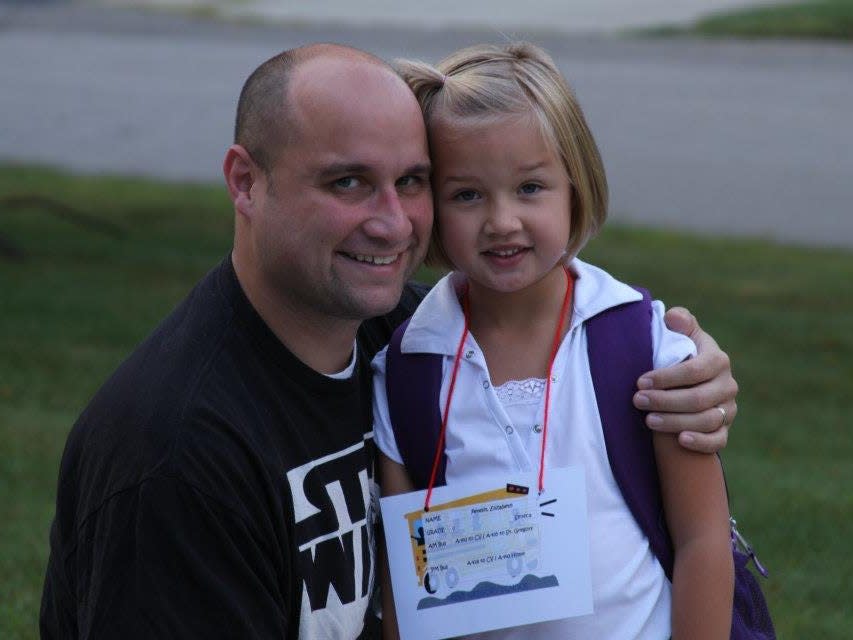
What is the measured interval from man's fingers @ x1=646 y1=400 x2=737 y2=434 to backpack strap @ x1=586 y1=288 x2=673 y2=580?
0.15 feet

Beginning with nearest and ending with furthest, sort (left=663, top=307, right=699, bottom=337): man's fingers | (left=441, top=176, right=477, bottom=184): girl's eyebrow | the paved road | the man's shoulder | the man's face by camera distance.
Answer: the man's face < (left=441, top=176, right=477, bottom=184): girl's eyebrow < (left=663, top=307, right=699, bottom=337): man's fingers < the man's shoulder < the paved road

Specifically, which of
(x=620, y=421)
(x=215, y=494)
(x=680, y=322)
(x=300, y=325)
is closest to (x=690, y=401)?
(x=620, y=421)

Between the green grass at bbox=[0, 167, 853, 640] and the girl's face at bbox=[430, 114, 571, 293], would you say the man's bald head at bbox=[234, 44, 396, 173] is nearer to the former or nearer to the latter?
the girl's face at bbox=[430, 114, 571, 293]

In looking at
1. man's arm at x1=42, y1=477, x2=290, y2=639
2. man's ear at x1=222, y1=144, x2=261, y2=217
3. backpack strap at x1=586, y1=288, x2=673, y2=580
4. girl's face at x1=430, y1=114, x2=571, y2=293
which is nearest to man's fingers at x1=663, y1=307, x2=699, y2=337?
backpack strap at x1=586, y1=288, x2=673, y2=580

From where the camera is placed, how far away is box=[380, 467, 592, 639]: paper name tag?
9.36 ft

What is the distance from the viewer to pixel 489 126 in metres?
2.91

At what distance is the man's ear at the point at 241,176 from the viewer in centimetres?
295

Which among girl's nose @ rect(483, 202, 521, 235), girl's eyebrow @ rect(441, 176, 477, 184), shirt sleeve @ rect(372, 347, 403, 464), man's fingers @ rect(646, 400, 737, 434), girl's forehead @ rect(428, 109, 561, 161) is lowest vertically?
shirt sleeve @ rect(372, 347, 403, 464)

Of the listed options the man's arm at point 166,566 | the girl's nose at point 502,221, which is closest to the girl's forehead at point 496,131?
the girl's nose at point 502,221

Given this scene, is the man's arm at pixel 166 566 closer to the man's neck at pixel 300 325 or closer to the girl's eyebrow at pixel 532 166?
the man's neck at pixel 300 325

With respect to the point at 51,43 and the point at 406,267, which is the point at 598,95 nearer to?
the point at 51,43

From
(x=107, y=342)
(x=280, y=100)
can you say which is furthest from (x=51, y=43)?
(x=280, y=100)

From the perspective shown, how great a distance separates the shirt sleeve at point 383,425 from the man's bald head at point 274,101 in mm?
538

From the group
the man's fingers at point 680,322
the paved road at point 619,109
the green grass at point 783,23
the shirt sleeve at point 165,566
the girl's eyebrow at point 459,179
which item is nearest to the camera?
the shirt sleeve at point 165,566
